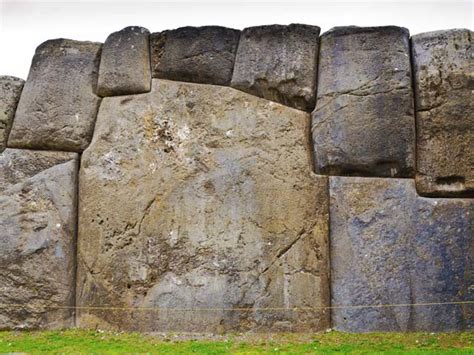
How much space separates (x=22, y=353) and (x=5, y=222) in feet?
6.98

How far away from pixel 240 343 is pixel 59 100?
4446 mm

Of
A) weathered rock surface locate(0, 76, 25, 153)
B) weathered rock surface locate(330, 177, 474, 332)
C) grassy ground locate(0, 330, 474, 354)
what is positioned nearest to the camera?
grassy ground locate(0, 330, 474, 354)

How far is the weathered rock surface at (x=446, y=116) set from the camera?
27.6 ft

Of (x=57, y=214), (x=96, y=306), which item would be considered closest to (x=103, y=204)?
(x=57, y=214)

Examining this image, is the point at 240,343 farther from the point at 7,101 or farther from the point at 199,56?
the point at 7,101

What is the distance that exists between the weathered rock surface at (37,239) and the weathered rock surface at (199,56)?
196cm

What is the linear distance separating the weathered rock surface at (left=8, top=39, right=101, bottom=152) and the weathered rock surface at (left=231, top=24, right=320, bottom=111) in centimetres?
223

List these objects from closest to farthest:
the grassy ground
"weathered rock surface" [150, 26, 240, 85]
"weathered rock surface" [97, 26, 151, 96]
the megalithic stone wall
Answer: the grassy ground → the megalithic stone wall → "weathered rock surface" [150, 26, 240, 85] → "weathered rock surface" [97, 26, 151, 96]

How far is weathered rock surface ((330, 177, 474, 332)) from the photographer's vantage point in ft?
26.9

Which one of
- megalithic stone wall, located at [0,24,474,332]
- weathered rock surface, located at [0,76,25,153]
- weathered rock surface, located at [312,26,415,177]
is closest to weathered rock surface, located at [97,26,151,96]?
megalithic stone wall, located at [0,24,474,332]

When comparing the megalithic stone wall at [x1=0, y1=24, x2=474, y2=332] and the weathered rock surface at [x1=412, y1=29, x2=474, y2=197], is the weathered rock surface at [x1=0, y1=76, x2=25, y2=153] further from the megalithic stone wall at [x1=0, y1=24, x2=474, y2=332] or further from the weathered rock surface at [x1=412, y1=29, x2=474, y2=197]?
the weathered rock surface at [x1=412, y1=29, x2=474, y2=197]

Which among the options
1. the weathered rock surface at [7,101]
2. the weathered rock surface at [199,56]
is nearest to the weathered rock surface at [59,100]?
the weathered rock surface at [7,101]

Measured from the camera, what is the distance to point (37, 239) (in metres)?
8.88

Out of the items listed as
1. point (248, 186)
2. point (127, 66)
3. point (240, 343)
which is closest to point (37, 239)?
point (127, 66)
